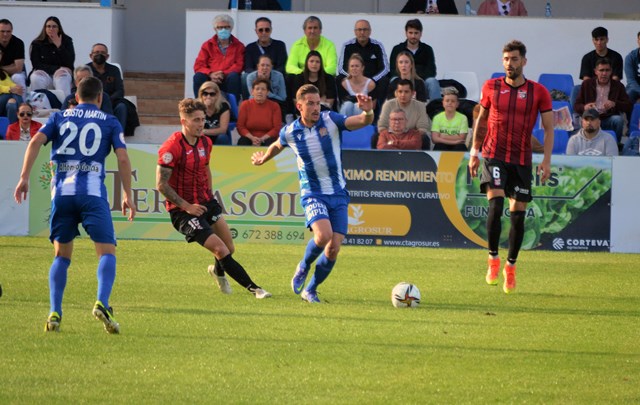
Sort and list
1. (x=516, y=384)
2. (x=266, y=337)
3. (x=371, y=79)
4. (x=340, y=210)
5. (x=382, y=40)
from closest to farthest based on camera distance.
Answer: (x=516, y=384), (x=266, y=337), (x=340, y=210), (x=371, y=79), (x=382, y=40)

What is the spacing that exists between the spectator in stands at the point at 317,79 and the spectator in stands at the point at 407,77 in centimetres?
89

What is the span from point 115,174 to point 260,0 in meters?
6.20

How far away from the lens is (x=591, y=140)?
59.6 ft

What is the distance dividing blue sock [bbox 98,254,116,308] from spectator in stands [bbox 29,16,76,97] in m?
11.8

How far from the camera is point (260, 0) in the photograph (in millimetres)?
22531

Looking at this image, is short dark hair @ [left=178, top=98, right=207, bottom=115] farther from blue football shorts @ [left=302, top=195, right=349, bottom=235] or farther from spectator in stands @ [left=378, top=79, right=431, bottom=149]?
spectator in stands @ [left=378, top=79, right=431, bottom=149]

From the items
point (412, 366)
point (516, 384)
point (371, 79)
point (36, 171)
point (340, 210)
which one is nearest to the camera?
point (516, 384)

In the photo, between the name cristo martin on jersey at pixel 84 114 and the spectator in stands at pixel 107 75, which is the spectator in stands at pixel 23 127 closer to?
the spectator in stands at pixel 107 75

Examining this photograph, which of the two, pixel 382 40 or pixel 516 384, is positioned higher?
pixel 382 40

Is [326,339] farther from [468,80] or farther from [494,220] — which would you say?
[468,80]

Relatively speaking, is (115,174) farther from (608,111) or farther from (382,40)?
(608,111)

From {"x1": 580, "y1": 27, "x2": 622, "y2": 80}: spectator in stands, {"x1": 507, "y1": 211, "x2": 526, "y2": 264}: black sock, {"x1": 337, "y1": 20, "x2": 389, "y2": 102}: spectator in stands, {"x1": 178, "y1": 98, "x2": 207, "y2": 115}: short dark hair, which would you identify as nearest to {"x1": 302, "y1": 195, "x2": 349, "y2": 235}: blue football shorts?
{"x1": 178, "y1": 98, "x2": 207, "y2": 115}: short dark hair

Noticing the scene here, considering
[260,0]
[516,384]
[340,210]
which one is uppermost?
[260,0]

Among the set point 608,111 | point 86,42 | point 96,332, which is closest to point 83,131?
point 96,332
